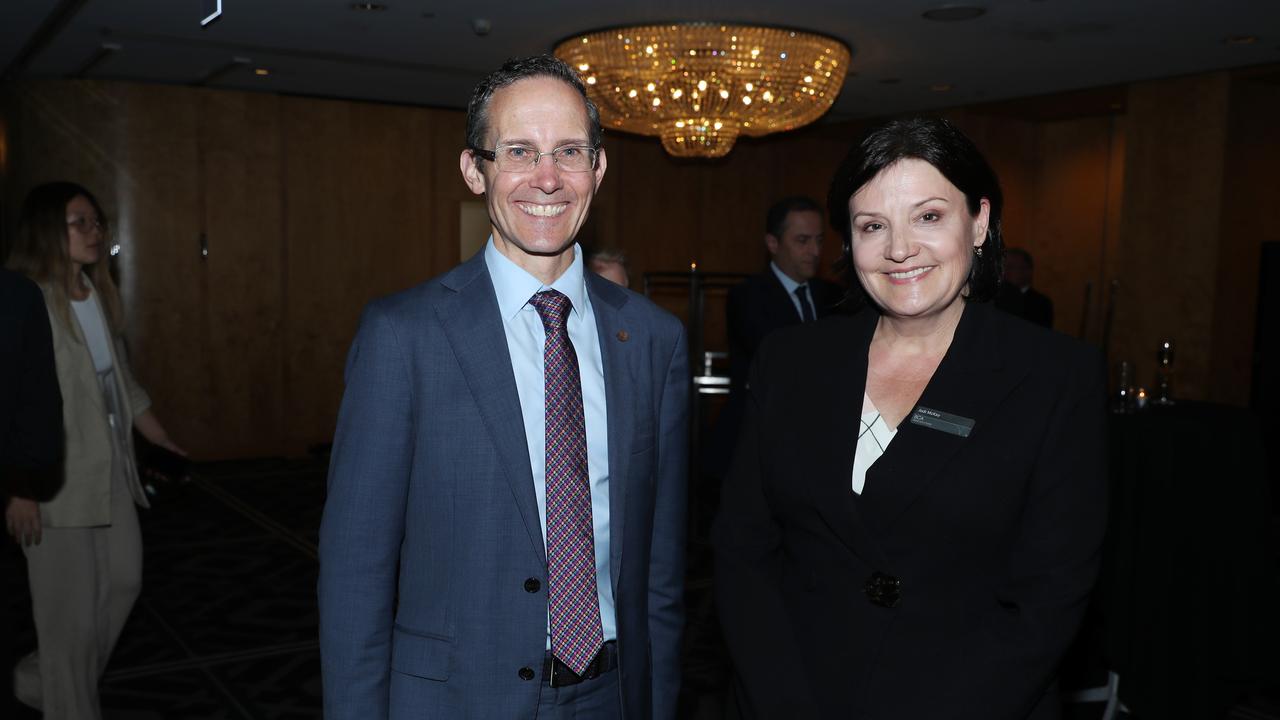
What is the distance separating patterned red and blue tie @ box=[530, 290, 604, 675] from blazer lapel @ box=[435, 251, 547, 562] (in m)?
0.04

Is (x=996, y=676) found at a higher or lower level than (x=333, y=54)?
lower

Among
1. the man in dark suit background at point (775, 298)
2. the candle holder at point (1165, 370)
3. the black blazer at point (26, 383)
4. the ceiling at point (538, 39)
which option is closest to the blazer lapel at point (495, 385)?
the black blazer at point (26, 383)

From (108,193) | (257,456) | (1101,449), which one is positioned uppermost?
(108,193)

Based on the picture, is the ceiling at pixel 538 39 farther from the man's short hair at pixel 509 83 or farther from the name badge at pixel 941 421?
the name badge at pixel 941 421

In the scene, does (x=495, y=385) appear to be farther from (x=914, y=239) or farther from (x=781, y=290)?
(x=781, y=290)

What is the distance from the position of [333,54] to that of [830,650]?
22.6 feet

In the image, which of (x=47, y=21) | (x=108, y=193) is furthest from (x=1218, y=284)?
(x=108, y=193)

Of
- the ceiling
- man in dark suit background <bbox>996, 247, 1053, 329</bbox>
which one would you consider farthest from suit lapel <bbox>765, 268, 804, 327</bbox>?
the ceiling

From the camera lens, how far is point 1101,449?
1.52m

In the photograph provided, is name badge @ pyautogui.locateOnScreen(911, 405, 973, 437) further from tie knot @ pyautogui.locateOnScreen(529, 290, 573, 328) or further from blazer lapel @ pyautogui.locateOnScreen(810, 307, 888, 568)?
tie knot @ pyautogui.locateOnScreen(529, 290, 573, 328)

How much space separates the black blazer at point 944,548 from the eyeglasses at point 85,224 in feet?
8.86

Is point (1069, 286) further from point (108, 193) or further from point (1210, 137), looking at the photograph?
point (108, 193)

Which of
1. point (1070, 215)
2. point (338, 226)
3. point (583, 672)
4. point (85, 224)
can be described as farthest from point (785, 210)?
point (1070, 215)

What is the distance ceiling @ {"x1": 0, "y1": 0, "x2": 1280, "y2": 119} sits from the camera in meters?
5.88
